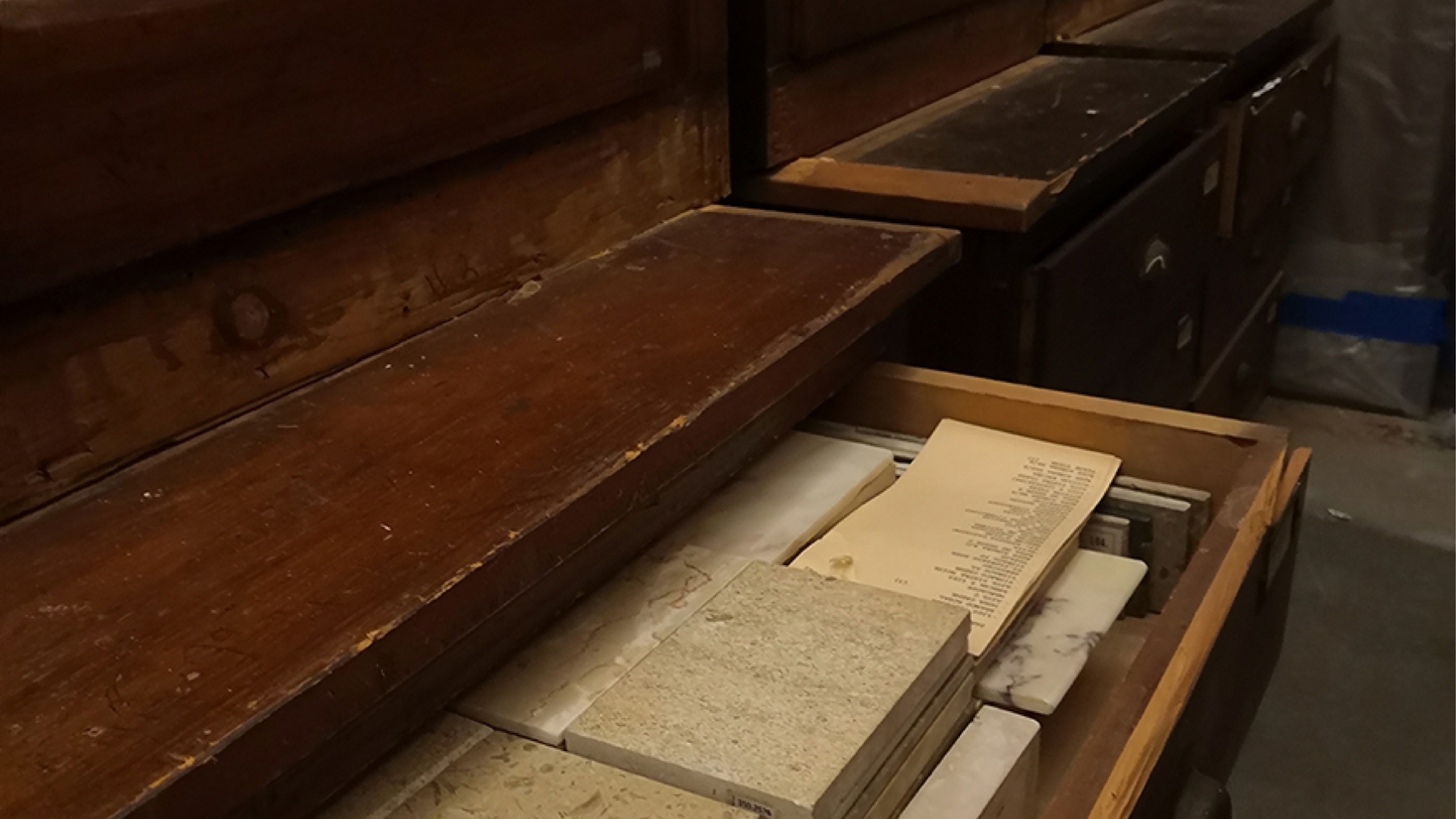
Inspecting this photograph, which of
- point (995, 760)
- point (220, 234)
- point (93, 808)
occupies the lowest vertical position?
point (995, 760)

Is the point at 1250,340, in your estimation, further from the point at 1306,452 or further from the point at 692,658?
the point at 692,658

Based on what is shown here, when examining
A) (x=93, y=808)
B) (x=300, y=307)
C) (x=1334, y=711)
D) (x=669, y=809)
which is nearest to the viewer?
(x=93, y=808)

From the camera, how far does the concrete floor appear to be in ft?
4.62

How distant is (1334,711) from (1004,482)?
2.96ft

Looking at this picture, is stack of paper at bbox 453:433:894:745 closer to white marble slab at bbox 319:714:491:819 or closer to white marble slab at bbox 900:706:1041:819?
white marble slab at bbox 319:714:491:819

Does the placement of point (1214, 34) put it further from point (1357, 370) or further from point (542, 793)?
point (542, 793)

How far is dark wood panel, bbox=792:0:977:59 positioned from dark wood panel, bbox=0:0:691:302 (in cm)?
29

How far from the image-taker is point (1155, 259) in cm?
128

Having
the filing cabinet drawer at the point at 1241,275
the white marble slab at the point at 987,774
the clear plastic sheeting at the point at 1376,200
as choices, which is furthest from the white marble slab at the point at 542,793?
the clear plastic sheeting at the point at 1376,200

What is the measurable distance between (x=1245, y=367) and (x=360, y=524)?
1663 mm

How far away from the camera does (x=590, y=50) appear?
0.88 m

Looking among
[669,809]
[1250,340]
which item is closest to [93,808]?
[669,809]

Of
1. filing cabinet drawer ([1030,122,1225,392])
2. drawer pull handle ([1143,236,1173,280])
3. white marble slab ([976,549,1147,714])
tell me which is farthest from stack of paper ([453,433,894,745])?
drawer pull handle ([1143,236,1173,280])

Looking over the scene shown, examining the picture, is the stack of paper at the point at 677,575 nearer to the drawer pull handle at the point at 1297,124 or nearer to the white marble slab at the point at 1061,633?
the white marble slab at the point at 1061,633
